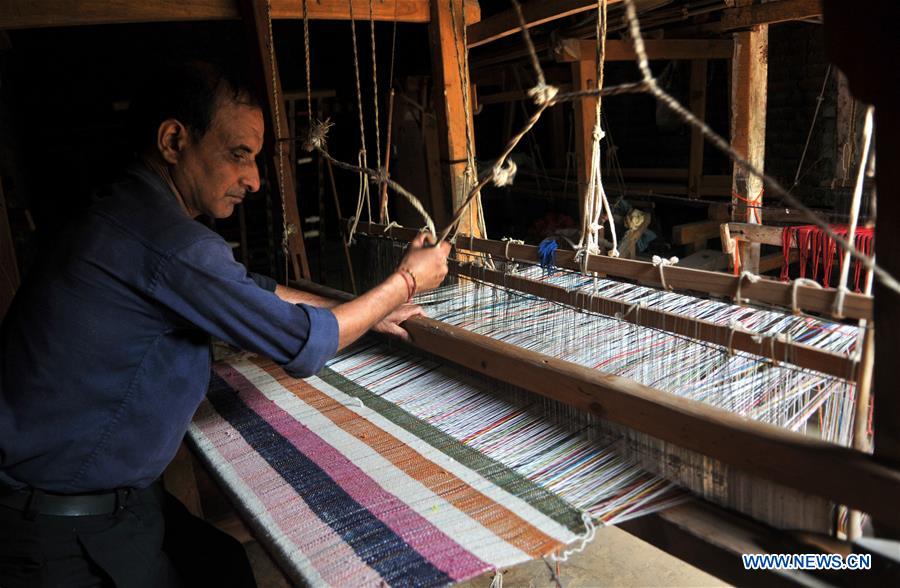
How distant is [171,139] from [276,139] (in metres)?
1.81

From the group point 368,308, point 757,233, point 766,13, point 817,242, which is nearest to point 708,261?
point 757,233

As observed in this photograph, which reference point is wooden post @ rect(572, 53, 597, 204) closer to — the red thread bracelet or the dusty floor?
the dusty floor

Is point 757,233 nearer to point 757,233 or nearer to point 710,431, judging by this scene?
point 757,233

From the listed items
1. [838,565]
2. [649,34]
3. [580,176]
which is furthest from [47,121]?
[838,565]

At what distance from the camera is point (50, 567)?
169cm

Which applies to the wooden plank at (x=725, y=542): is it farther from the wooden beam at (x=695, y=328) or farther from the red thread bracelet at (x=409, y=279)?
the red thread bracelet at (x=409, y=279)

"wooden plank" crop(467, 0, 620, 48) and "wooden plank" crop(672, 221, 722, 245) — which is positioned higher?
"wooden plank" crop(467, 0, 620, 48)

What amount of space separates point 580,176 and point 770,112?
12.0ft

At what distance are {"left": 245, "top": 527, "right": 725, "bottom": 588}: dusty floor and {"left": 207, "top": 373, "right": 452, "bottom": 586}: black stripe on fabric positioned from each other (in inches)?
44.4

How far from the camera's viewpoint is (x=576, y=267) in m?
2.16

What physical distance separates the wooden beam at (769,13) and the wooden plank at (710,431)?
133 inches

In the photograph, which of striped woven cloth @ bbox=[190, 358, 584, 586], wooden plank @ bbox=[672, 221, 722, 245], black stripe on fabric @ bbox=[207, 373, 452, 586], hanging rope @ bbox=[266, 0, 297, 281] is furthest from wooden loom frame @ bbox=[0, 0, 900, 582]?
wooden plank @ bbox=[672, 221, 722, 245]

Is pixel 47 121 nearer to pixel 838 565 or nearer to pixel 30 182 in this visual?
pixel 30 182

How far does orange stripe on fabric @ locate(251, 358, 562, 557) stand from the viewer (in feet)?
4.78
